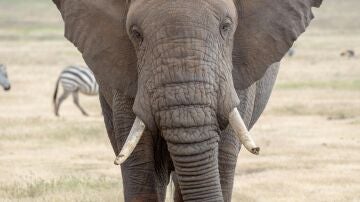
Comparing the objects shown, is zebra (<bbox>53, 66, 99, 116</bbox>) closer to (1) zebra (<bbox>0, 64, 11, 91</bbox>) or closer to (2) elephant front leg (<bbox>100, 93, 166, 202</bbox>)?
(1) zebra (<bbox>0, 64, 11, 91</bbox>)

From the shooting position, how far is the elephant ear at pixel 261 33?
287 inches

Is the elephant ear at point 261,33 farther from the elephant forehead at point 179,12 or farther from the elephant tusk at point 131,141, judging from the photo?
the elephant tusk at point 131,141

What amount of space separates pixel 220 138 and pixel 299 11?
3.37ft

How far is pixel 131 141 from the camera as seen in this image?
21.9 ft

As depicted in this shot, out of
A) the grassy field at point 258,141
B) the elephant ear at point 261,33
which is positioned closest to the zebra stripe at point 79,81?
the grassy field at point 258,141

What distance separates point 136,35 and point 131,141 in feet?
2.35

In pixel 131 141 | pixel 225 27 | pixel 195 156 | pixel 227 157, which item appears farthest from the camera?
pixel 227 157

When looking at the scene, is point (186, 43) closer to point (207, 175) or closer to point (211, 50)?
point (211, 50)

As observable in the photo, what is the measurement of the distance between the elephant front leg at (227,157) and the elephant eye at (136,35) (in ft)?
2.90

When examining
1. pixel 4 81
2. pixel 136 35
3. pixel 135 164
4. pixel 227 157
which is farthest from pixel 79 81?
pixel 136 35

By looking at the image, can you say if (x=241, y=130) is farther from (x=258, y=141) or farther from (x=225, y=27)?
(x=258, y=141)

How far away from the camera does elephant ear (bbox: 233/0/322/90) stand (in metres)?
7.30

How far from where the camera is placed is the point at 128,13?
7.04 m

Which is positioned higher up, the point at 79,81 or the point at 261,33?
the point at 261,33
